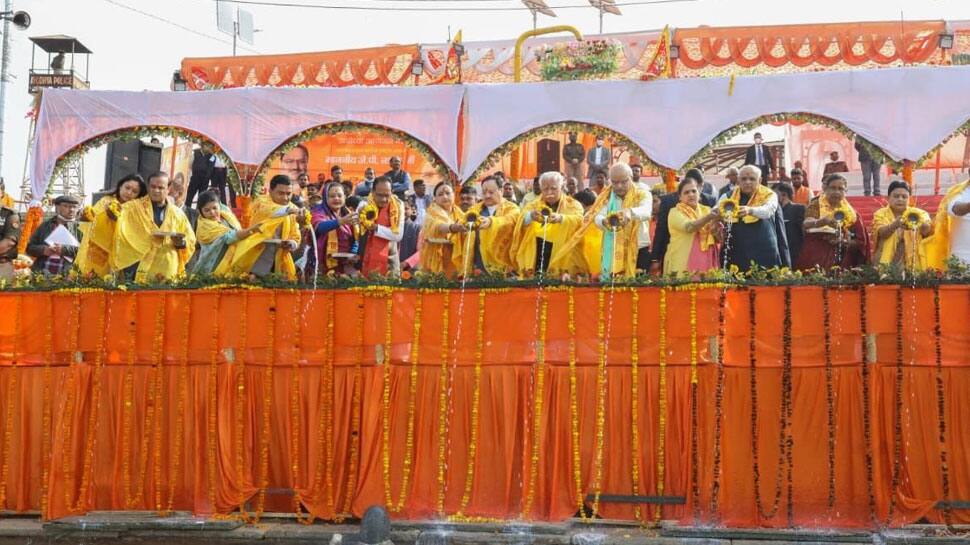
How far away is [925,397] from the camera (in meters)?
6.91

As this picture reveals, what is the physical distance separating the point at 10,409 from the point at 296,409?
2.42 meters

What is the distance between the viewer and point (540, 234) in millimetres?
8859

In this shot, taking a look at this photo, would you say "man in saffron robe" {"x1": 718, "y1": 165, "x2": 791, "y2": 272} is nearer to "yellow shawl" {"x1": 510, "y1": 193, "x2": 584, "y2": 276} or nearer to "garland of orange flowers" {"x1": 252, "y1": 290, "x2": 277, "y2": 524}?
"yellow shawl" {"x1": 510, "y1": 193, "x2": 584, "y2": 276}

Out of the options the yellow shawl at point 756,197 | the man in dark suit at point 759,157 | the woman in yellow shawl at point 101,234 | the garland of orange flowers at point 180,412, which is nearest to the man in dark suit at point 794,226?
the yellow shawl at point 756,197

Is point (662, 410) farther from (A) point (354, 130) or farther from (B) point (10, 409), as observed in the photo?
(A) point (354, 130)

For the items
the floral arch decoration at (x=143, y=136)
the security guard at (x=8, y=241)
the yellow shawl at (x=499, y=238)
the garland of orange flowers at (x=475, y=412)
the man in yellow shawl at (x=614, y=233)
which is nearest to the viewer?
the garland of orange flowers at (x=475, y=412)

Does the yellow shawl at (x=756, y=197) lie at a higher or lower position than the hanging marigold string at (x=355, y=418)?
higher

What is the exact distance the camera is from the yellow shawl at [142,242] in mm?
8898

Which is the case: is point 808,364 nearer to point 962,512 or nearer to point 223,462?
point 962,512

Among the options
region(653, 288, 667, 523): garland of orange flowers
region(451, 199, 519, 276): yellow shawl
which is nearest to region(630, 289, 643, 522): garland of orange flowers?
region(653, 288, 667, 523): garland of orange flowers

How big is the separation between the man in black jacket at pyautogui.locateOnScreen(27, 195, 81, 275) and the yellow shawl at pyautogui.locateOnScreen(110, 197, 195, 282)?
1450 millimetres

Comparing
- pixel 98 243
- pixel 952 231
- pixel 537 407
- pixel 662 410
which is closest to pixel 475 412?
pixel 537 407

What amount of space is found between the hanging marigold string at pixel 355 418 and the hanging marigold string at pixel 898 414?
3740mm

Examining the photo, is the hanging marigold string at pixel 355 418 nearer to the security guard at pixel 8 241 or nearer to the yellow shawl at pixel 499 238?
the yellow shawl at pixel 499 238
